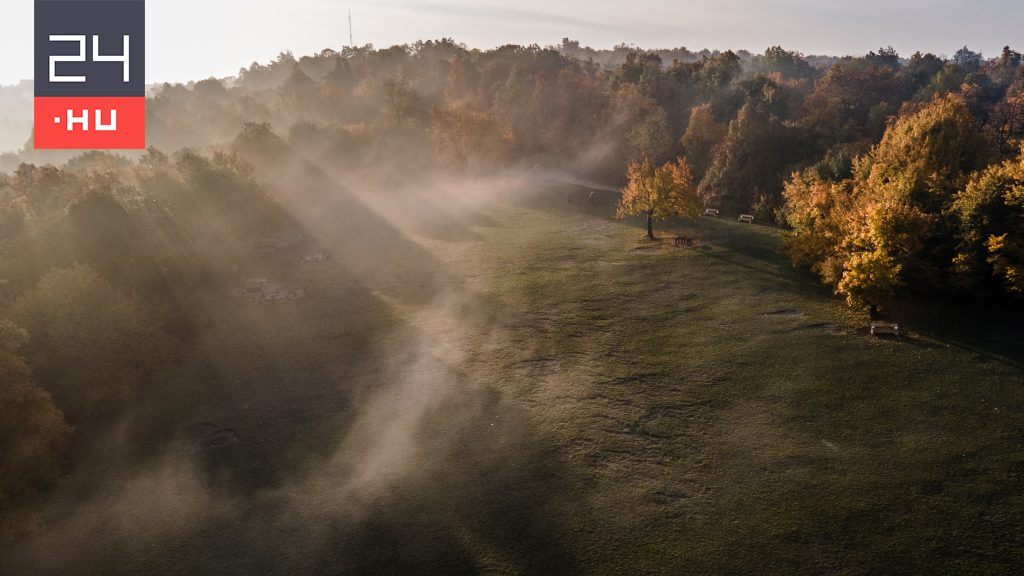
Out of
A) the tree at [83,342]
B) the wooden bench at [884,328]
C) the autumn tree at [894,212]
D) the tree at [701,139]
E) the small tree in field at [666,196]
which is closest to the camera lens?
the tree at [83,342]

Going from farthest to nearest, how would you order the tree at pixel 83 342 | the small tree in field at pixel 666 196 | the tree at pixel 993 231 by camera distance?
the small tree in field at pixel 666 196 → the tree at pixel 993 231 → the tree at pixel 83 342

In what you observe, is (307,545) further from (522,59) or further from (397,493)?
(522,59)

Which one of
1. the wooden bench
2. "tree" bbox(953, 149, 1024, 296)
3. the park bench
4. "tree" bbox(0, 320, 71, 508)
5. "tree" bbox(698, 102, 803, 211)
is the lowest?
"tree" bbox(0, 320, 71, 508)

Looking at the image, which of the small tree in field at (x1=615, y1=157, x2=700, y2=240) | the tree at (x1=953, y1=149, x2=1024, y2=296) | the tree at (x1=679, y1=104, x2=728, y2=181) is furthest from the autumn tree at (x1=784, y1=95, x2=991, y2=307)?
the tree at (x1=679, y1=104, x2=728, y2=181)

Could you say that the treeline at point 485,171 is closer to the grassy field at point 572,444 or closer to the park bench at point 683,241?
the grassy field at point 572,444

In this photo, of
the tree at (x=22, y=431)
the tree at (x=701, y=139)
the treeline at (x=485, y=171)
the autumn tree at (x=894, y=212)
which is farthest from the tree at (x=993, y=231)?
the tree at (x=22, y=431)

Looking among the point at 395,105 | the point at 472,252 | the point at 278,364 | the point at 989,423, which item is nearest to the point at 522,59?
the point at 395,105

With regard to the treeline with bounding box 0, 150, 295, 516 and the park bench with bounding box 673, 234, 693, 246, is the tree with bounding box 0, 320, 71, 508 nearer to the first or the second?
the treeline with bounding box 0, 150, 295, 516
